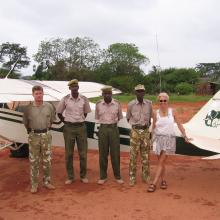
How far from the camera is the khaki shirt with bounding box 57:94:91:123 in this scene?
656 cm

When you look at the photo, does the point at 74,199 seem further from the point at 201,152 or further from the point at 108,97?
the point at 201,152

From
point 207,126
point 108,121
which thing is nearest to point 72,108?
point 108,121

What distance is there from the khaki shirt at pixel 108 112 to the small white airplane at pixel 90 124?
0.44m

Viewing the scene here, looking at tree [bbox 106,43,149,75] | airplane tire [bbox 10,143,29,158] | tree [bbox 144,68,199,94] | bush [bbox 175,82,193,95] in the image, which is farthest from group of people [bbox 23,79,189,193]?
tree [bbox 106,43,149,75]

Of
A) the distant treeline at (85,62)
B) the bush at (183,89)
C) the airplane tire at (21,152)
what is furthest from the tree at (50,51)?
the airplane tire at (21,152)

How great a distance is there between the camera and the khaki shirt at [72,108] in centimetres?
656

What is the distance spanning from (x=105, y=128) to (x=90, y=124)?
0.65 meters

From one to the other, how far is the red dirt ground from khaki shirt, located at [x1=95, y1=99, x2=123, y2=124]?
1163mm

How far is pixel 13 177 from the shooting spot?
754 centimetres

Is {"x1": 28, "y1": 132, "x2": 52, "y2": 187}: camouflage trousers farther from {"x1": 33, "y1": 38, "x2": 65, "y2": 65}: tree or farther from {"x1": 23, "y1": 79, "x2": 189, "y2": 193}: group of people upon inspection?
{"x1": 33, "y1": 38, "x2": 65, "y2": 65}: tree

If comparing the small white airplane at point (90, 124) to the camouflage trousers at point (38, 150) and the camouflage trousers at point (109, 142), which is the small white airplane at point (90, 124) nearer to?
the camouflage trousers at point (109, 142)

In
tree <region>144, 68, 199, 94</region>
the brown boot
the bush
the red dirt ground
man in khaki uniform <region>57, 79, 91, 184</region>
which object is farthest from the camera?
tree <region>144, 68, 199, 94</region>

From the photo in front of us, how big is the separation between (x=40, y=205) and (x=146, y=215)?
1620 millimetres

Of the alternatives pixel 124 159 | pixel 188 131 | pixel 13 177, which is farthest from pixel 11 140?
pixel 188 131
